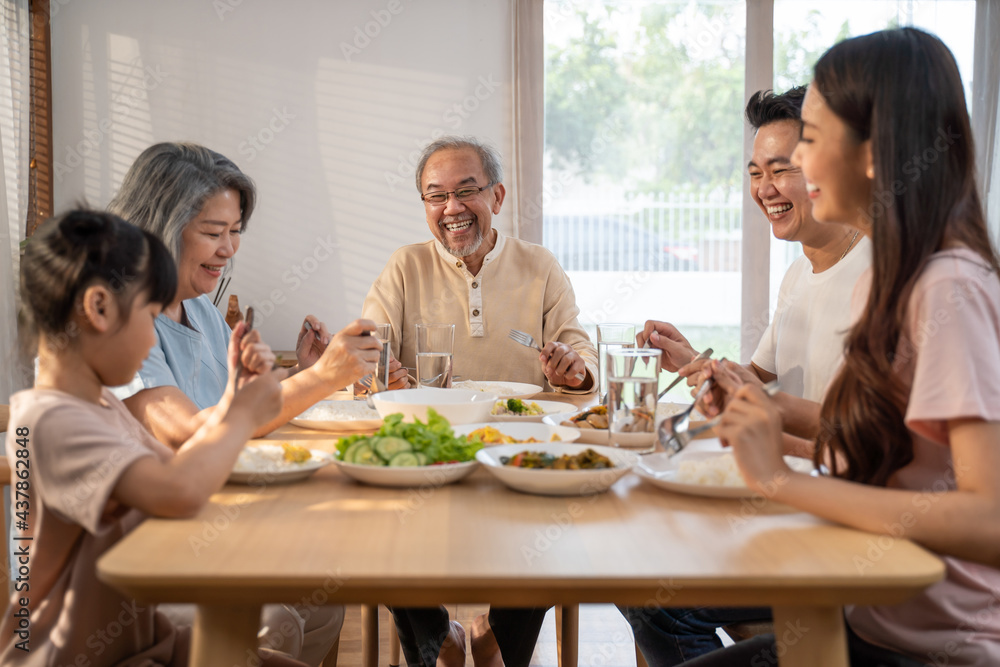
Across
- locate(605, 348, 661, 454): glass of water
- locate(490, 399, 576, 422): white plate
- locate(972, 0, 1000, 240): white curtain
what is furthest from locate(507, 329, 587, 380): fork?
locate(972, 0, 1000, 240): white curtain

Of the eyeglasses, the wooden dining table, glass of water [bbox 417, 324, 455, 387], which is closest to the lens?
the wooden dining table

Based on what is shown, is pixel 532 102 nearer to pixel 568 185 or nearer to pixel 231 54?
pixel 568 185

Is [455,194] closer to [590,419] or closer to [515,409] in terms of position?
[515,409]

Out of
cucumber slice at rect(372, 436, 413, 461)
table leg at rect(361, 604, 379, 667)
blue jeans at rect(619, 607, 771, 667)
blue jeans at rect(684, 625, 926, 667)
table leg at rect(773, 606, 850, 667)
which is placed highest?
cucumber slice at rect(372, 436, 413, 461)

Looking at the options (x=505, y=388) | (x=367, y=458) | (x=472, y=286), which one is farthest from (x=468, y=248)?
(x=367, y=458)

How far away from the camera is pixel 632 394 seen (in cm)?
133

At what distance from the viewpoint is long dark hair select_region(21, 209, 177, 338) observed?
3.66ft

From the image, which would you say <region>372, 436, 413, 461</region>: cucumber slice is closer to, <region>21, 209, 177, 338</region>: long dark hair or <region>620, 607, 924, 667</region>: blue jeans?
<region>21, 209, 177, 338</region>: long dark hair

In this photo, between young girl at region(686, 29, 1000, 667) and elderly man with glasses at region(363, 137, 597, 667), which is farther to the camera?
elderly man with glasses at region(363, 137, 597, 667)

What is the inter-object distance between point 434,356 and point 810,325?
0.92m

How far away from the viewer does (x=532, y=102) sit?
4.50 m

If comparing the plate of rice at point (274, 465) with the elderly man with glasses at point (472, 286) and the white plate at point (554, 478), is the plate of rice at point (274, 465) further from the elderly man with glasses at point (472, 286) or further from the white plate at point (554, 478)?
the elderly man with glasses at point (472, 286)

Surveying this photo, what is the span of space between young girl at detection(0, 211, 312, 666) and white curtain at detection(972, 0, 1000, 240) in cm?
461

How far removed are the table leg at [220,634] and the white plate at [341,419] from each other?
753 mm
